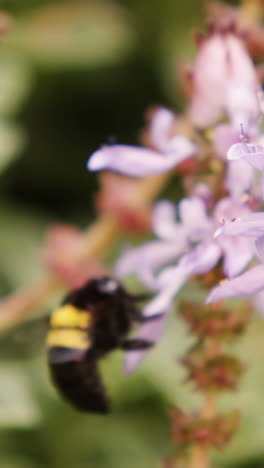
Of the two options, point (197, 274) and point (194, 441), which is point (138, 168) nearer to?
point (197, 274)

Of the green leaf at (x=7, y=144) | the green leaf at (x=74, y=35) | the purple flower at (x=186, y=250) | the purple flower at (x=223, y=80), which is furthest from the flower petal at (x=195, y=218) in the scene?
the green leaf at (x=74, y=35)

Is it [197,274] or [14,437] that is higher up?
[14,437]

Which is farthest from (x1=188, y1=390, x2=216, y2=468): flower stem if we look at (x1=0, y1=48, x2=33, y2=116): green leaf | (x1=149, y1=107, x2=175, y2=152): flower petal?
(x1=0, y1=48, x2=33, y2=116): green leaf

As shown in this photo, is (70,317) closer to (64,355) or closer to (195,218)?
(64,355)

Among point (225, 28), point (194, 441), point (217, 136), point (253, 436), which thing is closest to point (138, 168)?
point (217, 136)

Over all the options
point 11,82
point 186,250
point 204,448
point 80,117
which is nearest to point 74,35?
point 80,117
